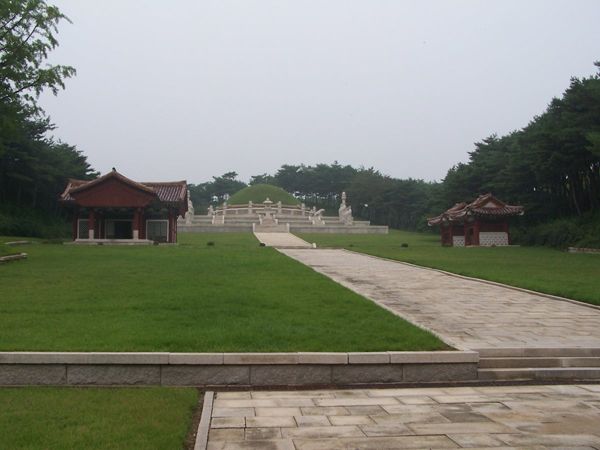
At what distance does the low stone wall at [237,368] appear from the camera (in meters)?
5.86

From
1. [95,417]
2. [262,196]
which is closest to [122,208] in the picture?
[95,417]

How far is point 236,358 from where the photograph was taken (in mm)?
6023

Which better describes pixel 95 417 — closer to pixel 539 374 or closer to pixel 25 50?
pixel 539 374

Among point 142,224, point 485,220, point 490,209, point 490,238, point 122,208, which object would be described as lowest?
point 490,238

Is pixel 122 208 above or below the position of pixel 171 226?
above

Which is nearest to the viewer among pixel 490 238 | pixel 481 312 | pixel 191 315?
pixel 191 315

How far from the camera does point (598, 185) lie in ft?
106

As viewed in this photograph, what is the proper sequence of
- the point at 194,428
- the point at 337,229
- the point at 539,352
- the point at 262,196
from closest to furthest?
1. the point at 194,428
2. the point at 539,352
3. the point at 337,229
4. the point at 262,196

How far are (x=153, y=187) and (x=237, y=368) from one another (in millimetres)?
29718

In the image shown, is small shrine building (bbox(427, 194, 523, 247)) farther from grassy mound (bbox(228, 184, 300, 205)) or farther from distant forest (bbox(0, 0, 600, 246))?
grassy mound (bbox(228, 184, 300, 205))

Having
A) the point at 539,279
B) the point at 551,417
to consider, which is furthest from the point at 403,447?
the point at 539,279

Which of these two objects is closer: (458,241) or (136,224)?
(136,224)

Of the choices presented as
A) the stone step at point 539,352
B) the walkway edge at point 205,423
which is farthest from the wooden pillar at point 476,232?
the walkway edge at point 205,423

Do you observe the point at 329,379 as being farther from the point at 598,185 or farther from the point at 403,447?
the point at 598,185
